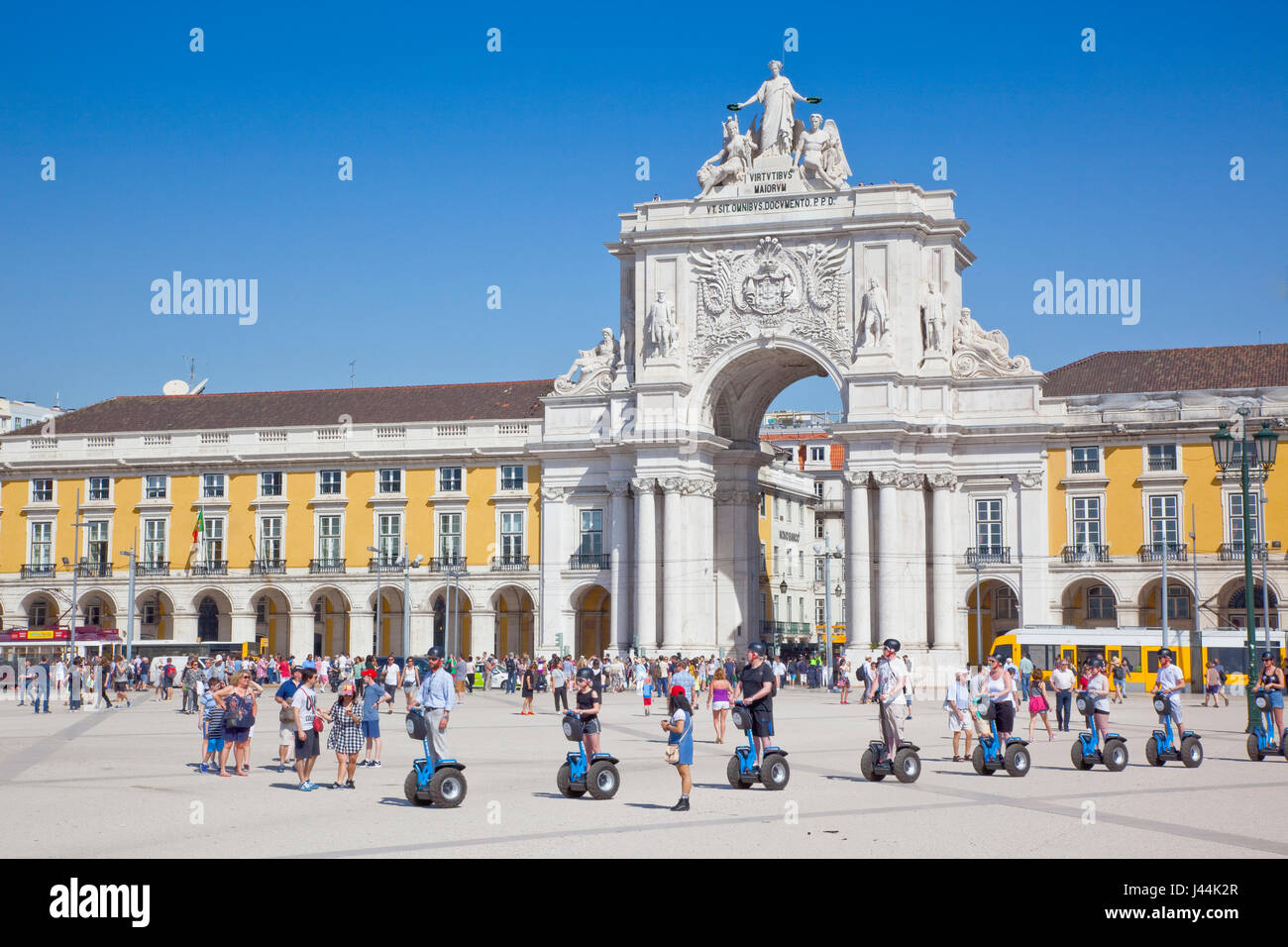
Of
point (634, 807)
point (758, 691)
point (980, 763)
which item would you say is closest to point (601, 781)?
point (634, 807)

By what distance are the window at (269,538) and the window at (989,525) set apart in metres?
32.2

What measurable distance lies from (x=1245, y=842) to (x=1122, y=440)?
51430mm

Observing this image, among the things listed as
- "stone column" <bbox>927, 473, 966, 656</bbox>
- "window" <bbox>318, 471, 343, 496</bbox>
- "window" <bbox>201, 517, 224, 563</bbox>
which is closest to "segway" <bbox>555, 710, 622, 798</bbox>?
"stone column" <bbox>927, 473, 966, 656</bbox>

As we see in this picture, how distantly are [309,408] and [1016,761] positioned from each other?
202 feet

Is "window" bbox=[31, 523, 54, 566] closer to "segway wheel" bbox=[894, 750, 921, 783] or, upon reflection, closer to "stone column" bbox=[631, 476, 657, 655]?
"stone column" bbox=[631, 476, 657, 655]

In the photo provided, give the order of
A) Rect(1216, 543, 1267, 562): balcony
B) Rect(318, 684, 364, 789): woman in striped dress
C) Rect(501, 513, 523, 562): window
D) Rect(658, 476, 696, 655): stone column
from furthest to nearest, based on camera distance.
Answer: Rect(501, 513, 523, 562): window, Rect(658, 476, 696, 655): stone column, Rect(1216, 543, 1267, 562): balcony, Rect(318, 684, 364, 789): woman in striped dress

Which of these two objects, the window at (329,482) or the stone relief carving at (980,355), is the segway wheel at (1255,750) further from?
the window at (329,482)

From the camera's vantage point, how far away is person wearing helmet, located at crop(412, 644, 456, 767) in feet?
Result: 73.7

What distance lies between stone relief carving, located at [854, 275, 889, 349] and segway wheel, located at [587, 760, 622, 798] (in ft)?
151

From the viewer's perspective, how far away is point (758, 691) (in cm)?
2370

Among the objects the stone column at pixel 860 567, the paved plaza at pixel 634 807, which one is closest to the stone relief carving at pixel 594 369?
the stone column at pixel 860 567

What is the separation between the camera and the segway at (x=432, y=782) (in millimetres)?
21516

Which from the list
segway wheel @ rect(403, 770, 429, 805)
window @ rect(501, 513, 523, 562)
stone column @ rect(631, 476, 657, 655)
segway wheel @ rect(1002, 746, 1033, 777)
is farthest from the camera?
window @ rect(501, 513, 523, 562)
